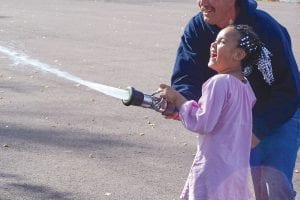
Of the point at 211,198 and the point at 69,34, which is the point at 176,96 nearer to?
the point at 211,198

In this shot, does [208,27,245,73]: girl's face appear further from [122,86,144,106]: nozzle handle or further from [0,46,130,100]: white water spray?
[0,46,130,100]: white water spray

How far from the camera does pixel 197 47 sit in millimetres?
4270

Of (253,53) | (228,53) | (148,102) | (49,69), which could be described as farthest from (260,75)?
(49,69)

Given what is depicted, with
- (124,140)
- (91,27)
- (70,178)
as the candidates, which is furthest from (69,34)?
(70,178)

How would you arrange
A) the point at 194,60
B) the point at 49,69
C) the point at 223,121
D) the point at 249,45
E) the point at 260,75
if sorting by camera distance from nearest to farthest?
the point at 223,121 < the point at 249,45 < the point at 260,75 < the point at 194,60 < the point at 49,69

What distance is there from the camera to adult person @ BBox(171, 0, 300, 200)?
4.09m

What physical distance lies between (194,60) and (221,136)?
0.74 metres

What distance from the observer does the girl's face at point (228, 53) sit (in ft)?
12.0

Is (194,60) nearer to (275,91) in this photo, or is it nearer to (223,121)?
(275,91)

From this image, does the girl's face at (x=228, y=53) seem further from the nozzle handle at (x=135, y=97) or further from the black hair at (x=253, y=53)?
the nozzle handle at (x=135, y=97)

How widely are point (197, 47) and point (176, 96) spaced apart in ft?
2.42

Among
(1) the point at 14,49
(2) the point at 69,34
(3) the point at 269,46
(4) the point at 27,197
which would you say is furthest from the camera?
(2) the point at 69,34

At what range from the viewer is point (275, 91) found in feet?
13.5

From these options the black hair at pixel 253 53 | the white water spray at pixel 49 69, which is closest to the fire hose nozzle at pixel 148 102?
the black hair at pixel 253 53
